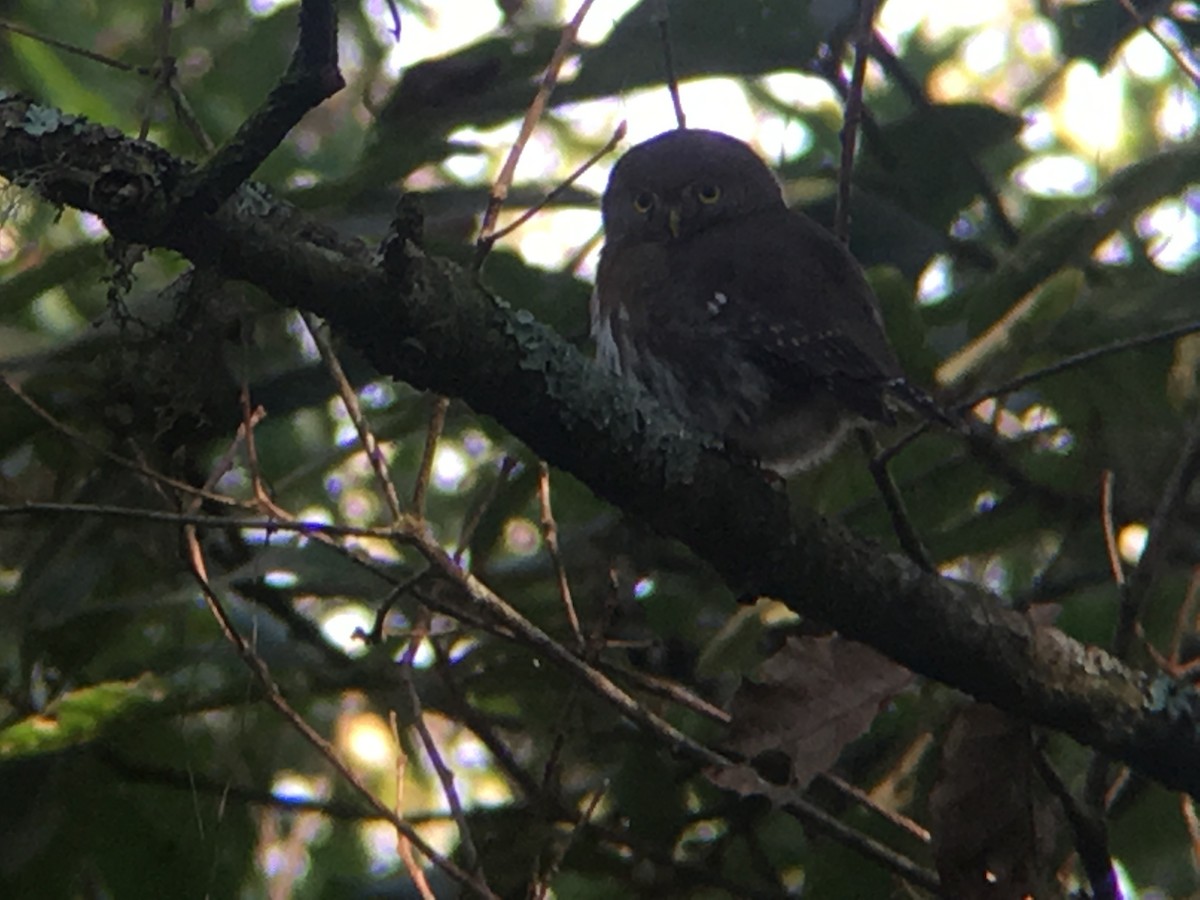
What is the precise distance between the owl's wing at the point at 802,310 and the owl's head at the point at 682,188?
0.39 m

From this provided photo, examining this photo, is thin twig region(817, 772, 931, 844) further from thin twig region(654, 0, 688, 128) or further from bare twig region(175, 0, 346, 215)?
bare twig region(175, 0, 346, 215)

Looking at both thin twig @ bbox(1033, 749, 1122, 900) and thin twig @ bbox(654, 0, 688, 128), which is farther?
thin twig @ bbox(654, 0, 688, 128)

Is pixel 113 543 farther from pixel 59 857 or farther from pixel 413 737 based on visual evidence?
pixel 413 737

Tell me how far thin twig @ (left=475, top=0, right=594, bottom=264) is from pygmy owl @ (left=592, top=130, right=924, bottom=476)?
0.81 m

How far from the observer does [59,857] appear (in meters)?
2.81

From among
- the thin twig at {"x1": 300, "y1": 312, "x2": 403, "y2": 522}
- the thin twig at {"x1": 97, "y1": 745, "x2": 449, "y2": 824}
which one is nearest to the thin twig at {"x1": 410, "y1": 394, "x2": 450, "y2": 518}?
the thin twig at {"x1": 300, "y1": 312, "x2": 403, "y2": 522}

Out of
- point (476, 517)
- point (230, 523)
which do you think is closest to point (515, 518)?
point (476, 517)

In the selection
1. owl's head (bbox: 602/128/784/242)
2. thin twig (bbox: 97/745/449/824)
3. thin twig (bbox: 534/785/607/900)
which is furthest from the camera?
owl's head (bbox: 602/128/784/242)

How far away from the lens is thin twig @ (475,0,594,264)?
2259 mm

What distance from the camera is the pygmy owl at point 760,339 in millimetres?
3191

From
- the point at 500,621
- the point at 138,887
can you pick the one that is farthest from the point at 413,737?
the point at 500,621

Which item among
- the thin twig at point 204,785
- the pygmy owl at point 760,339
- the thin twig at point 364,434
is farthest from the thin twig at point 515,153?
the thin twig at point 204,785

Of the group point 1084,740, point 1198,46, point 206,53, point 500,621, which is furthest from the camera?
point 206,53

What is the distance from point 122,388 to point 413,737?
5.21 feet
